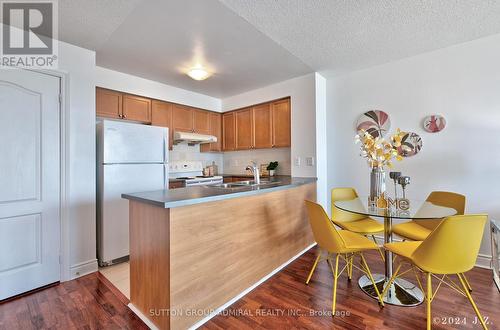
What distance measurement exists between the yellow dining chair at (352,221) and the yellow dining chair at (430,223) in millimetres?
191

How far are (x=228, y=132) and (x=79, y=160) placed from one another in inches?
100

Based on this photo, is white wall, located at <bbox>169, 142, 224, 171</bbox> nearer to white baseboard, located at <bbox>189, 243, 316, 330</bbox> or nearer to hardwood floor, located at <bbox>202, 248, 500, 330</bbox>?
white baseboard, located at <bbox>189, 243, 316, 330</bbox>

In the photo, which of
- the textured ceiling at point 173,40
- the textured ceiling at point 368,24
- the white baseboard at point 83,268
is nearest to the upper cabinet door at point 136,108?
the textured ceiling at point 173,40

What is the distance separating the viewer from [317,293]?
1.93m

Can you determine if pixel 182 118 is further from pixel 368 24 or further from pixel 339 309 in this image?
pixel 339 309

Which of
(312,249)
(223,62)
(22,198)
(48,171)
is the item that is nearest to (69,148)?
(48,171)

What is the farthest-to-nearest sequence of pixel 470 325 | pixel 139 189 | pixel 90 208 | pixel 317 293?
pixel 139 189 → pixel 90 208 → pixel 317 293 → pixel 470 325

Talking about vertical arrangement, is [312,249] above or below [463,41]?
below

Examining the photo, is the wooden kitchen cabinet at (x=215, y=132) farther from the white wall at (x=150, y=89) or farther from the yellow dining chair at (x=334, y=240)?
the yellow dining chair at (x=334, y=240)

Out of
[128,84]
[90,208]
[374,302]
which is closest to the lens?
[374,302]

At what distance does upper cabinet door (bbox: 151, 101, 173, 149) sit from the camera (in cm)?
345

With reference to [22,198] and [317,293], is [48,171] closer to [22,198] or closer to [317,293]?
[22,198]

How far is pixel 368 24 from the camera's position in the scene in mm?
2064

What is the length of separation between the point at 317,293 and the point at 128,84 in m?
3.51
